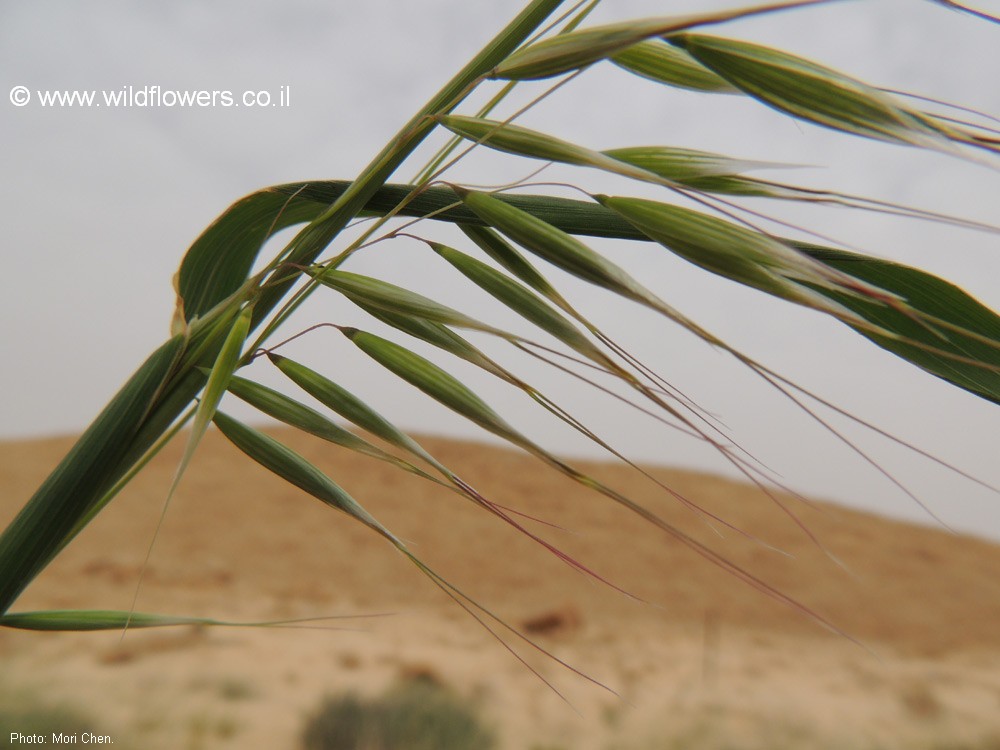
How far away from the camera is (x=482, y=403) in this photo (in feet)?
1.03

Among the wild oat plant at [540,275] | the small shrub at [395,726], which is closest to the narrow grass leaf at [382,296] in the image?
the wild oat plant at [540,275]

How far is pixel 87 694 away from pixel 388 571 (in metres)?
3.31

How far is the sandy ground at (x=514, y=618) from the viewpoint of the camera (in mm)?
3969

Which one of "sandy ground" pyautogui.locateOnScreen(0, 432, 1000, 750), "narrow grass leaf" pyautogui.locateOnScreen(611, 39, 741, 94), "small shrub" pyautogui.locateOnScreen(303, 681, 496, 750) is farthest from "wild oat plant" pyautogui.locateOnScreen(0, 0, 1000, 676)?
"small shrub" pyautogui.locateOnScreen(303, 681, 496, 750)

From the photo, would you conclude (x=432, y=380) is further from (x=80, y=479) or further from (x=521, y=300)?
(x=80, y=479)

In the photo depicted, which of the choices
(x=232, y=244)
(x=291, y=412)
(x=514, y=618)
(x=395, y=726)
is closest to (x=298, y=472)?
(x=291, y=412)

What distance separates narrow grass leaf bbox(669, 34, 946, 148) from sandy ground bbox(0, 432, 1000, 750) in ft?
11.6

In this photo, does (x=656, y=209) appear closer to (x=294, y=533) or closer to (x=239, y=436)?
(x=239, y=436)

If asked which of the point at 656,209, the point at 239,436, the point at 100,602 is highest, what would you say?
the point at 656,209

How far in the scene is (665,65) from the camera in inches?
12.1

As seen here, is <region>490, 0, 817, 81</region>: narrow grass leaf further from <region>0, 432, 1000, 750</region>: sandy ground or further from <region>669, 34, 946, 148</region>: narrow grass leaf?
<region>0, 432, 1000, 750</region>: sandy ground

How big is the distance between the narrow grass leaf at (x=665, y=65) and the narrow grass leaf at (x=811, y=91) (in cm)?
3

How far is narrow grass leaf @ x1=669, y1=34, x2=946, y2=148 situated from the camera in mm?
252

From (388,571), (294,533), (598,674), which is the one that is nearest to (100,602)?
(294,533)
